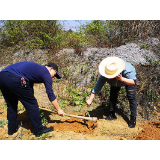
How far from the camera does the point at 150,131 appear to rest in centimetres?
268

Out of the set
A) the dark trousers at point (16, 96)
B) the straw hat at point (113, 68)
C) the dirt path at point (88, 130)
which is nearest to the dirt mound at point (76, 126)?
the dirt path at point (88, 130)

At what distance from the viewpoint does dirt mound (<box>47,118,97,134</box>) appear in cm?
277

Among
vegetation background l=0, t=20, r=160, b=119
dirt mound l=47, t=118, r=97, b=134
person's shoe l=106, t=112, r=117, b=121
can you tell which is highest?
vegetation background l=0, t=20, r=160, b=119

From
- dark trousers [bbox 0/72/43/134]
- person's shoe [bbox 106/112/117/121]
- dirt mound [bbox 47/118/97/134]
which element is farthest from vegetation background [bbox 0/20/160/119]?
dark trousers [bbox 0/72/43/134]

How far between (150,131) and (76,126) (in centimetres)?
159

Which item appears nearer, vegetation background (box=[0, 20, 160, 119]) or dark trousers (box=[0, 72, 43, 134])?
dark trousers (box=[0, 72, 43, 134])

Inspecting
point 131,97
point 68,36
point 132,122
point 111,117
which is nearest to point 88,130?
point 111,117

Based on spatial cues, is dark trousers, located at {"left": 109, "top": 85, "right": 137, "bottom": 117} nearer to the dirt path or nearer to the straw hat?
the dirt path

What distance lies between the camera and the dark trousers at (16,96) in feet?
6.97

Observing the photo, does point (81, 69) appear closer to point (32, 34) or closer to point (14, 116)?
point (14, 116)

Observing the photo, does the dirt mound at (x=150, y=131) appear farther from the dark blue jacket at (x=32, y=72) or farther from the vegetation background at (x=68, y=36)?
the dark blue jacket at (x=32, y=72)

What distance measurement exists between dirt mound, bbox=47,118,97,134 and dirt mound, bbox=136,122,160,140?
97 centimetres
